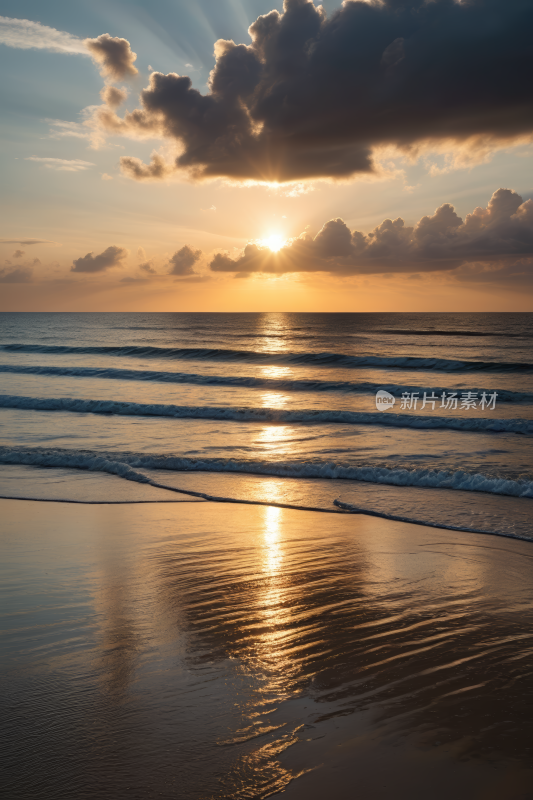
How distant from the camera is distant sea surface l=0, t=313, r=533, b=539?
9.62 m

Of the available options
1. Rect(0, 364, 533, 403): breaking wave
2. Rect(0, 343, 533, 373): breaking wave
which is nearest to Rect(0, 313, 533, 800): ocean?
Rect(0, 364, 533, 403): breaking wave

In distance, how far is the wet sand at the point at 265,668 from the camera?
3006mm

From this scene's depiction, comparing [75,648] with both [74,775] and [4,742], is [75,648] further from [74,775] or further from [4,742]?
[74,775]

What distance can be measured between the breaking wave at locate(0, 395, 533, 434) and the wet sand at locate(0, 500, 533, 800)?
31.8ft

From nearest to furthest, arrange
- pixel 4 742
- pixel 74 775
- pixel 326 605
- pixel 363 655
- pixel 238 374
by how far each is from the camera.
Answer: pixel 74 775 < pixel 4 742 < pixel 363 655 < pixel 326 605 < pixel 238 374

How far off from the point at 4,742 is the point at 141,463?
8731 mm

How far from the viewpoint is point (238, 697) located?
12.1 ft

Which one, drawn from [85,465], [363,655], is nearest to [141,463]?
[85,465]

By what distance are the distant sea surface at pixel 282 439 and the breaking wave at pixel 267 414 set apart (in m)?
0.06

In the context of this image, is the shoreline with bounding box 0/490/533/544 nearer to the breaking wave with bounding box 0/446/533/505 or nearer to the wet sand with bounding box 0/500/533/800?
the breaking wave with bounding box 0/446/533/505

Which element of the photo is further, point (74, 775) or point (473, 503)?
point (473, 503)

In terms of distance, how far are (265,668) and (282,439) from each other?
1054 centimetres

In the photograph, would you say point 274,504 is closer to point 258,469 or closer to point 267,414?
point 258,469

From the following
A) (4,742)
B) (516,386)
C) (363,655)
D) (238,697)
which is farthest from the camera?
(516,386)
